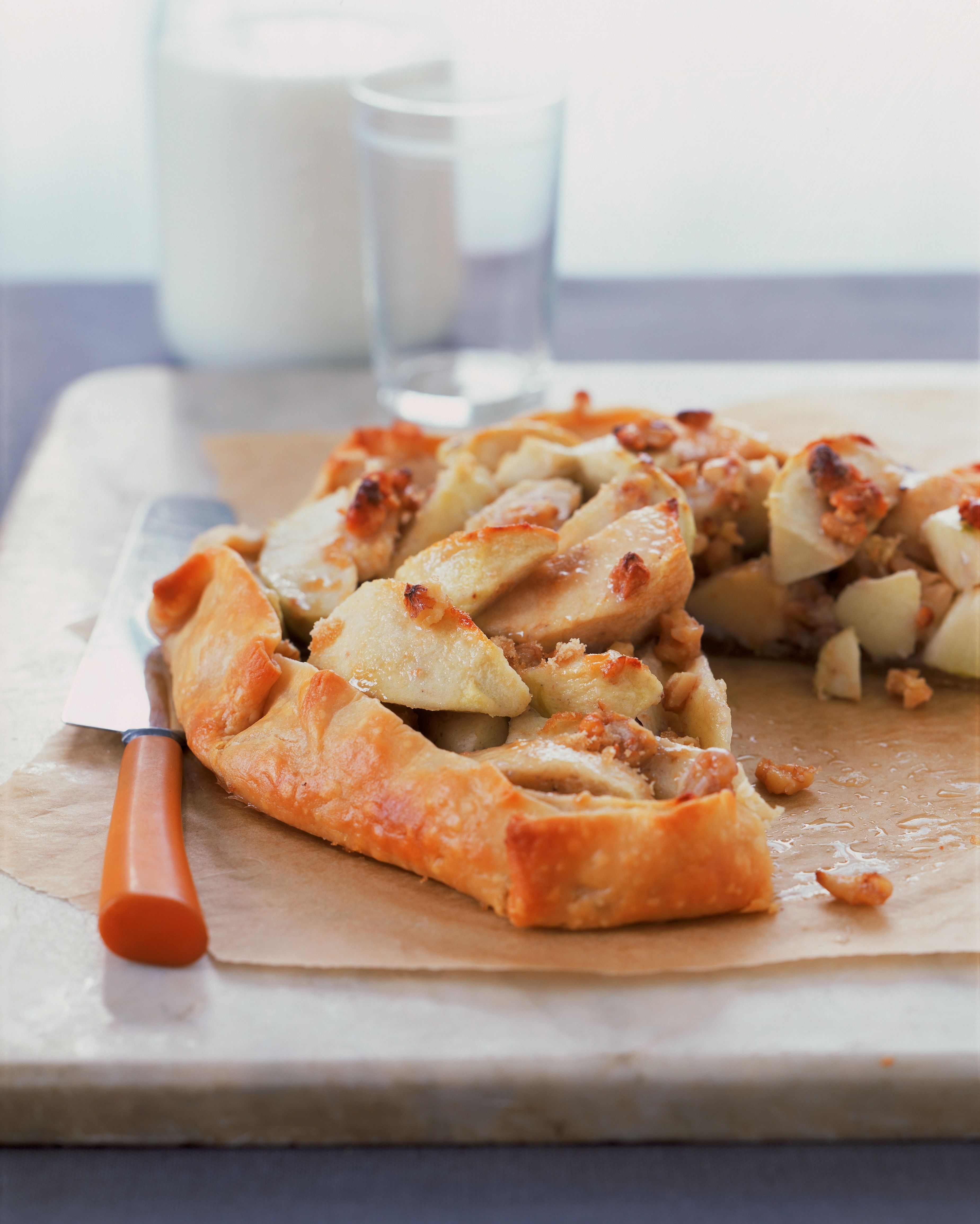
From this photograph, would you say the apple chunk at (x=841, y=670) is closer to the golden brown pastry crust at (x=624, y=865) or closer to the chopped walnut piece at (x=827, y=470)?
the chopped walnut piece at (x=827, y=470)

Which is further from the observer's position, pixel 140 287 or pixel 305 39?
pixel 140 287

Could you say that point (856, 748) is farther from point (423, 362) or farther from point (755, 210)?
point (755, 210)

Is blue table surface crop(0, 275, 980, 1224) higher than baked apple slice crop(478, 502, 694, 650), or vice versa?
baked apple slice crop(478, 502, 694, 650)

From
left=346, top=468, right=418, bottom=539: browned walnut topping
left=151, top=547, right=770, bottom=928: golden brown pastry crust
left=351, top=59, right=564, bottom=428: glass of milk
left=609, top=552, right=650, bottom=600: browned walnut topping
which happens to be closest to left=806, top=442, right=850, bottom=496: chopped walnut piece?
left=609, top=552, right=650, bottom=600: browned walnut topping

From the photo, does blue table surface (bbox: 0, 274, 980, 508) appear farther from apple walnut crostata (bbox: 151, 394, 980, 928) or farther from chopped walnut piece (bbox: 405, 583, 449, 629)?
chopped walnut piece (bbox: 405, 583, 449, 629)

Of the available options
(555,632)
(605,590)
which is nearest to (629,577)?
(605,590)

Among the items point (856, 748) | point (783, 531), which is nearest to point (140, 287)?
point (783, 531)

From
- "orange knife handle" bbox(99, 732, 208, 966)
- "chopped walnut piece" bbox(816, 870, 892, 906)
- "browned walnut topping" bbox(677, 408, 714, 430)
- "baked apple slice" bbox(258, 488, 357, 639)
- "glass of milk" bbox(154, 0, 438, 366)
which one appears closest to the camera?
"orange knife handle" bbox(99, 732, 208, 966)
